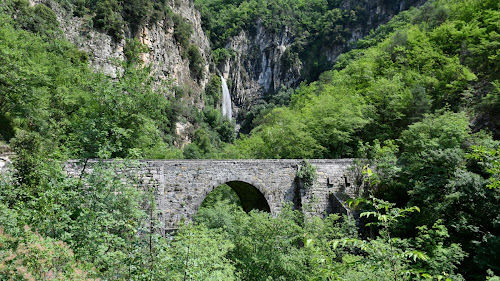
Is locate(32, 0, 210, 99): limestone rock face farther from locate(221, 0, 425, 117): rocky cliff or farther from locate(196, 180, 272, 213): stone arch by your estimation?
locate(221, 0, 425, 117): rocky cliff

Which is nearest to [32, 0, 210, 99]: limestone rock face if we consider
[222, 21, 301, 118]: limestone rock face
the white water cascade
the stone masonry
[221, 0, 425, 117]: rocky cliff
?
the white water cascade

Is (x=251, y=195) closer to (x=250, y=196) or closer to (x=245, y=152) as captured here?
(x=250, y=196)

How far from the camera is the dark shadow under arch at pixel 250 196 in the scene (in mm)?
12952

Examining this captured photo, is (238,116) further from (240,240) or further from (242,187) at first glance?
(240,240)

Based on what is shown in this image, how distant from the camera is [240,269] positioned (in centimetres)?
830

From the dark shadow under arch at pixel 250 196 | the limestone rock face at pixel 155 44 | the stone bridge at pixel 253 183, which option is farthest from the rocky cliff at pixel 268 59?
the stone bridge at pixel 253 183

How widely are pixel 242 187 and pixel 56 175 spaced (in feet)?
26.9

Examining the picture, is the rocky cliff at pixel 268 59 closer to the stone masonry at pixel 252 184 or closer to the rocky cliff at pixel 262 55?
the rocky cliff at pixel 262 55

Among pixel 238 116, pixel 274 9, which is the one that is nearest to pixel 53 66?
pixel 238 116

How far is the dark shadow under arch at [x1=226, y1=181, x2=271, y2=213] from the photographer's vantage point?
1295 centimetres

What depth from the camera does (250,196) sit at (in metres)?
13.8

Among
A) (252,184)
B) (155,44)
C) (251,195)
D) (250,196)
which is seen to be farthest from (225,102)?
(252,184)

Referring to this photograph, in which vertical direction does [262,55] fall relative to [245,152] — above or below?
above

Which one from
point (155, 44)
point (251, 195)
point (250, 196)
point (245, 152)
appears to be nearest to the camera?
point (251, 195)
